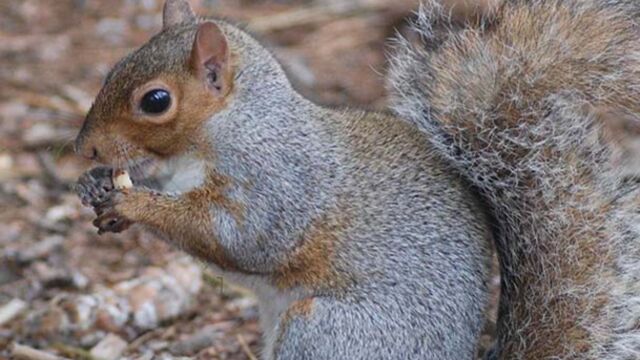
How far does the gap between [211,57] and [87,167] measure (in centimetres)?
160

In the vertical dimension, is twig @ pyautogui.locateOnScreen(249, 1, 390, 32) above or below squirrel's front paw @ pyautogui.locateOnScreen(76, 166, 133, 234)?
below

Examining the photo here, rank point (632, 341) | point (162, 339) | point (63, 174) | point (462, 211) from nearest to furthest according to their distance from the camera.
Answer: point (632, 341), point (462, 211), point (162, 339), point (63, 174)

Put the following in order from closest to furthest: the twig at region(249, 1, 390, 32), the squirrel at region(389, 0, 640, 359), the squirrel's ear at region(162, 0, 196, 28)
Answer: the squirrel at region(389, 0, 640, 359) → the squirrel's ear at region(162, 0, 196, 28) → the twig at region(249, 1, 390, 32)

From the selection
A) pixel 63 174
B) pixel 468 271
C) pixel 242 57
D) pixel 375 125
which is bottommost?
pixel 63 174

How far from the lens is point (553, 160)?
8.45 feet

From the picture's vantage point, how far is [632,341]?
8.17ft

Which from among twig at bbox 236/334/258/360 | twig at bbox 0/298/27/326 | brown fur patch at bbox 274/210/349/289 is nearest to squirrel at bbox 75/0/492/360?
brown fur patch at bbox 274/210/349/289

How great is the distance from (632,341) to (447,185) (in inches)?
18.8

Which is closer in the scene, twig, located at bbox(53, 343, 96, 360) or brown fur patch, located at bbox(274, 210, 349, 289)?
brown fur patch, located at bbox(274, 210, 349, 289)

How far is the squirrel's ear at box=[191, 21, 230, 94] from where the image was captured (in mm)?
2557

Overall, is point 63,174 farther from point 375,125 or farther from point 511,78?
point 511,78

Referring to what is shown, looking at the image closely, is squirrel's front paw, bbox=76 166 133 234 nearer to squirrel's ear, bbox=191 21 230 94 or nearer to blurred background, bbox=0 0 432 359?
squirrel's ear, bbox=191 21 230 94

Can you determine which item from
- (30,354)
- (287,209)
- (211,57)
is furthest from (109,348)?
(211,57)

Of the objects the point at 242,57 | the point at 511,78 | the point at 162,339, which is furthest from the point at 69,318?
the point at 511,78
